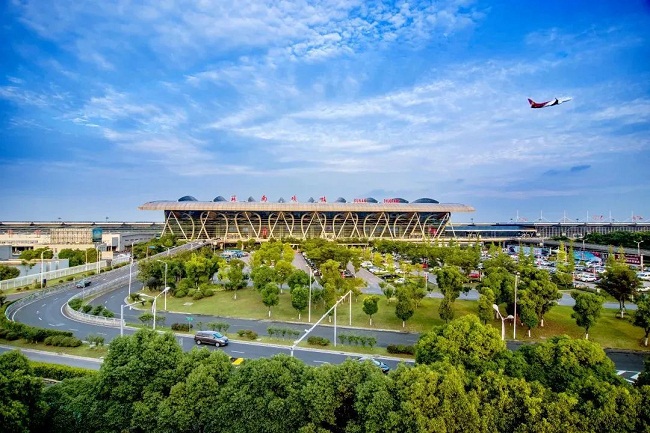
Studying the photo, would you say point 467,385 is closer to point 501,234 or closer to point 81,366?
point 81,366

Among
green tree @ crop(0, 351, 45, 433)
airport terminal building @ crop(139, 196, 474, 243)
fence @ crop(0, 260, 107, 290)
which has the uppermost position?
airport terminal building @ crop(139, 196, 474, 243)

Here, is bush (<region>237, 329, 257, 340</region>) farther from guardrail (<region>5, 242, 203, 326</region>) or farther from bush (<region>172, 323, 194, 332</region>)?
guardrail (<region>5, 242, 203, 326</region>)

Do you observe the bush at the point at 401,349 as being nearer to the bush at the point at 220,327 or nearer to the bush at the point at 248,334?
the bush at the point at 248,334

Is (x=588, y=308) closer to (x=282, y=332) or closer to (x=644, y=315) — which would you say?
(x=644, y=315)

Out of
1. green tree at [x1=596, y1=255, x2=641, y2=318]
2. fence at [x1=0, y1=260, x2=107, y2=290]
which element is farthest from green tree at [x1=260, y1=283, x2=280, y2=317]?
fence at [x1=0, y1=260, x2=107, y2=290]

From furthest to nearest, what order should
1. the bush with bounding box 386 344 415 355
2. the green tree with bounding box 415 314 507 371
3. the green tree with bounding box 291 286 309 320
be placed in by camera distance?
the green tree with bounding box 291 286 309 320 → the bush with bounding box 386 344 415 355 → the green tree with bounding box 415 314 507 371

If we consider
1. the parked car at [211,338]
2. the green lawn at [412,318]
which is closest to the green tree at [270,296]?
the green lawn at [412,318]
